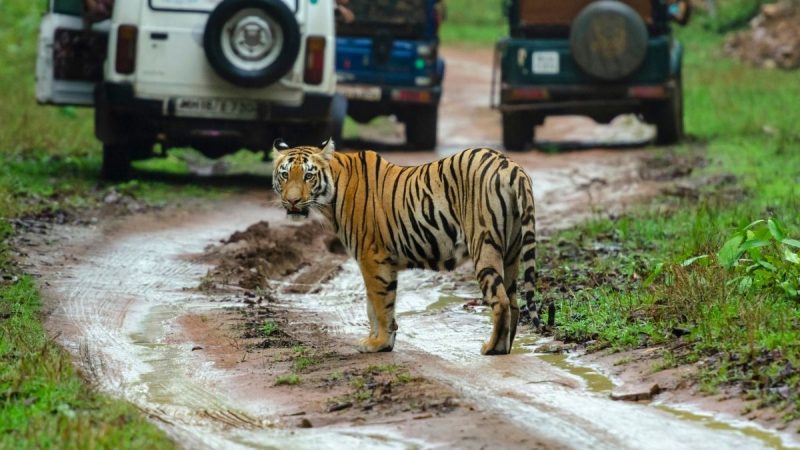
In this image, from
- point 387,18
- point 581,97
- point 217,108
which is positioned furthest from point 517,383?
point 387,18

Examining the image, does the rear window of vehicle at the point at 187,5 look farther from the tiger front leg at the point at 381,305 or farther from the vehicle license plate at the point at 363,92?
the tiger front leg at the point at 381,305

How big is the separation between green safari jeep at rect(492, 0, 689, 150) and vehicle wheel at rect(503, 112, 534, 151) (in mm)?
160

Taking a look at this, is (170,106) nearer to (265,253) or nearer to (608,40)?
(265,253)

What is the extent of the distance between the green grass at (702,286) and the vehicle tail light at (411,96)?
11.6ft

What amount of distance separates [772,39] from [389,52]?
13778mm

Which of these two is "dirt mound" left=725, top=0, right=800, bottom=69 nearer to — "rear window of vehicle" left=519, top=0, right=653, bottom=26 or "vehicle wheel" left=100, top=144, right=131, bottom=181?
"rear window of vehicle" left=519, top=0, right=653, bottom=26

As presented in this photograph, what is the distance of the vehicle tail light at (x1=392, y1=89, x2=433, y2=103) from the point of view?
18781 millimetres

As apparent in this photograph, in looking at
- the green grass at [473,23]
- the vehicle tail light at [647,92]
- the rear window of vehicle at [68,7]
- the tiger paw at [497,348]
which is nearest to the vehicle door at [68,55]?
the rear window of vehicle at [68,7]

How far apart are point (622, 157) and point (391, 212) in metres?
10.3

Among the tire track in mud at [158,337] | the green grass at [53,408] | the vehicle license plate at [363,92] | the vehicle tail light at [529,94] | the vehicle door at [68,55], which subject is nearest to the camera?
the green grass at [53,408]

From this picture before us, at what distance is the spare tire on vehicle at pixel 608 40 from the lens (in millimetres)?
17391

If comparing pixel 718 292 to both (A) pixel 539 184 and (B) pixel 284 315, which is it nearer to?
(B) pixel 284 315

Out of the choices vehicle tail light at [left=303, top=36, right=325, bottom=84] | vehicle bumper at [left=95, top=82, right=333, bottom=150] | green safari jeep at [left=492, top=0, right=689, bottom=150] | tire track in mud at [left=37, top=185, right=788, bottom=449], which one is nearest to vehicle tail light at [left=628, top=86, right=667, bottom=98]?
green safari jeep at [left=492, top=0, right=689, bottom=150]

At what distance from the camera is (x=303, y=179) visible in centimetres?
796
